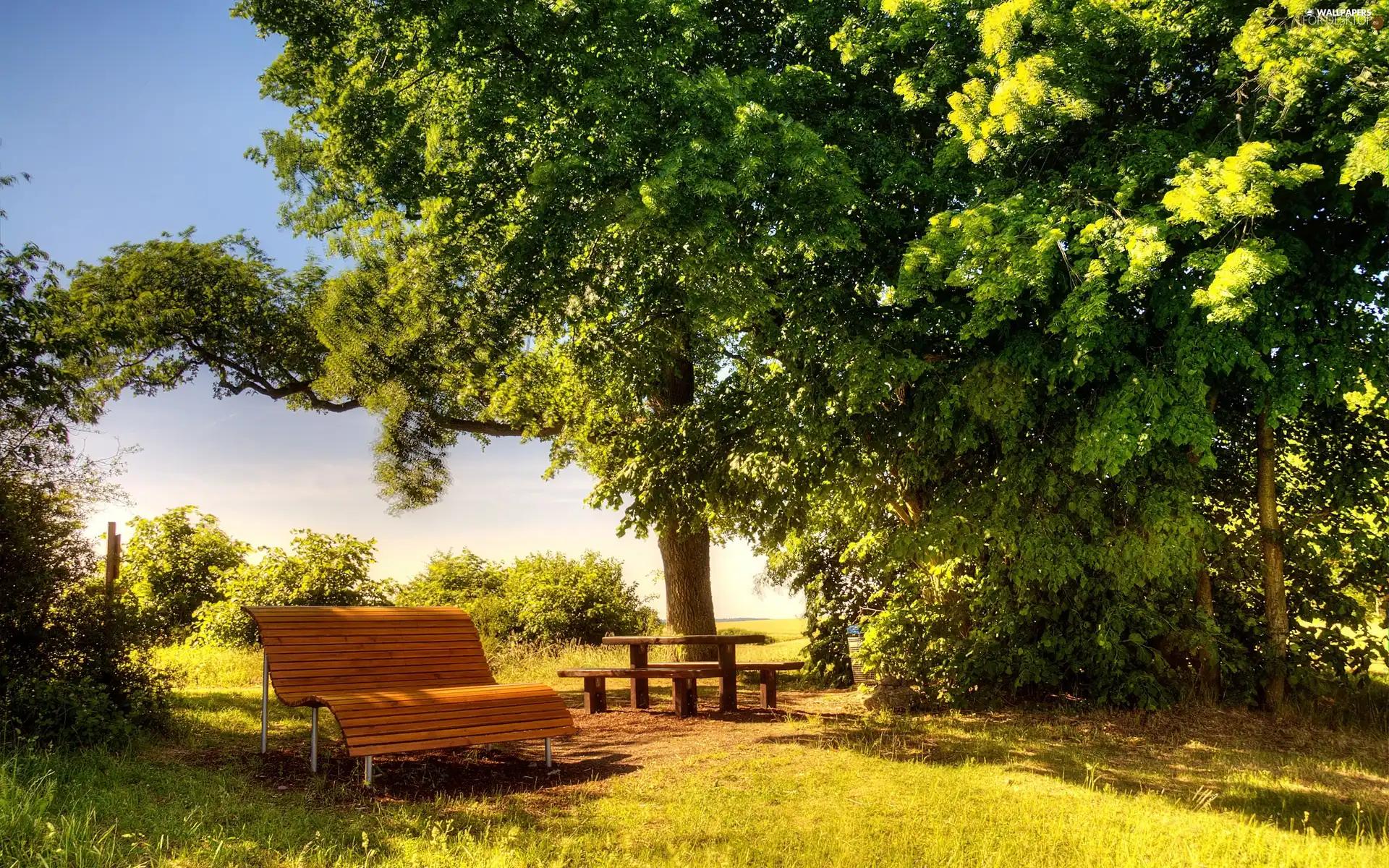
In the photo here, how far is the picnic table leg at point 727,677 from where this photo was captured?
11422 mm

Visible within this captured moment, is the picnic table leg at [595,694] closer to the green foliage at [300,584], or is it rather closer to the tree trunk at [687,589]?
the tree trunk at [687,589]

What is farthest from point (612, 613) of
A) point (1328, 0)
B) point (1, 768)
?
point (1328, 0)

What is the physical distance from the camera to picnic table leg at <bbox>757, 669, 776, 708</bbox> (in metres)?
11.8

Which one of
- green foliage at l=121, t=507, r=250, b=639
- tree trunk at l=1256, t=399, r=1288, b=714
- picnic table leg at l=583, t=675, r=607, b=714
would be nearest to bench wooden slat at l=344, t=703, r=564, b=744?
picnic table leg at l=583, t=675, r=607, b=714

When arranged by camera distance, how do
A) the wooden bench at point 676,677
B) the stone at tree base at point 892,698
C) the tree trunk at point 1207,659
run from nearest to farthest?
the wooden bench at point 676,677 < the tree trunk at point 1207,659 < the stone at tree base at point 892,698

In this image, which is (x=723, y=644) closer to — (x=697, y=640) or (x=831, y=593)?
(x=697, y=640)

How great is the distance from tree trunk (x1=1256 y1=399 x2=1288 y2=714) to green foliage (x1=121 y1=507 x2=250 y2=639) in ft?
61.7

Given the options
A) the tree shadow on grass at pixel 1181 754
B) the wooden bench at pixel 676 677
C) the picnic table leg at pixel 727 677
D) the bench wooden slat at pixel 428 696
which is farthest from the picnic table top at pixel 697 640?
the bench wooden slat at pixel 428 696

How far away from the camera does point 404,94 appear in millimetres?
12016

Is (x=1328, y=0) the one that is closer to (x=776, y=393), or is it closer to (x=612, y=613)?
(x=776, y=393)

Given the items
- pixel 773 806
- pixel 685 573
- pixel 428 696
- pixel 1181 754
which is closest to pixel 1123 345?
pixel 1181 754

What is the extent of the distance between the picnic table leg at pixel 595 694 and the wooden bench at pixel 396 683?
2.86 m

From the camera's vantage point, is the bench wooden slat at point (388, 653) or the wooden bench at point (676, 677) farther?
the wooden bench at point (676, 677)

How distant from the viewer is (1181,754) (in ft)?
30.1
